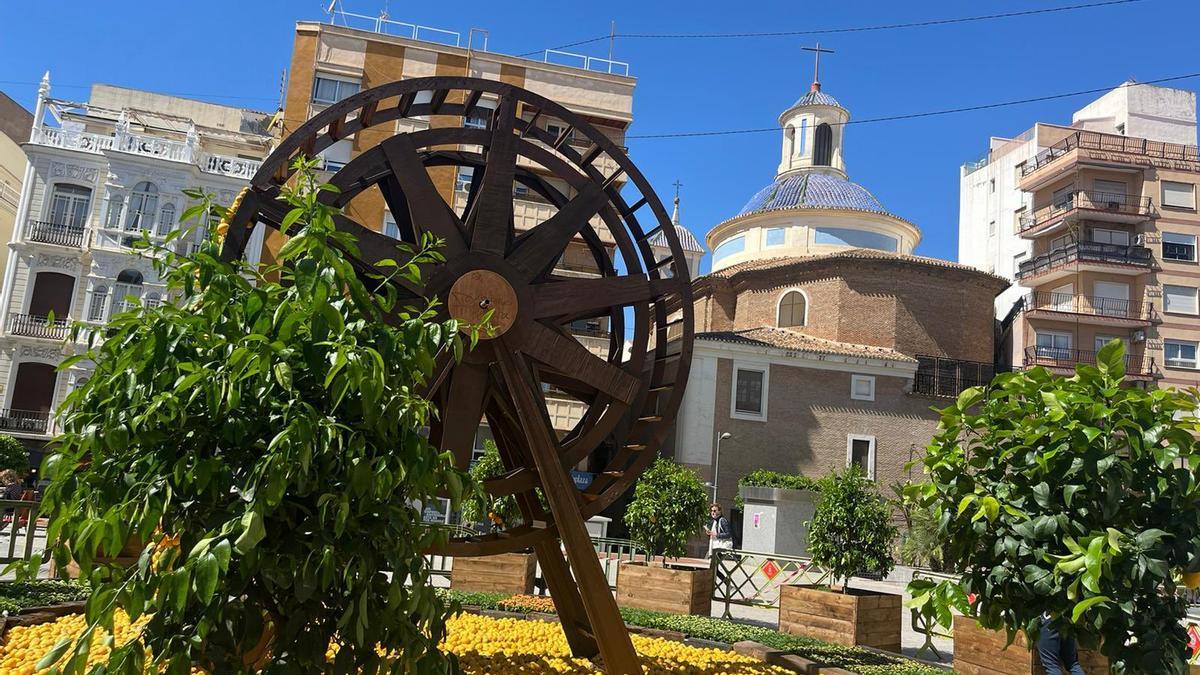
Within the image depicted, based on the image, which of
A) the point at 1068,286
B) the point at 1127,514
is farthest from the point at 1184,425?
the point at 1068,286

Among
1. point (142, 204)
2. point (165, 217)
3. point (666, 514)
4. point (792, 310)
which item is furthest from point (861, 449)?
point (142, 204)

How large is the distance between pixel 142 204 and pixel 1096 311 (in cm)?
4032

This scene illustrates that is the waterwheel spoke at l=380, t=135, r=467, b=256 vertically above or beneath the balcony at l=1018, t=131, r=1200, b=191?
beneath

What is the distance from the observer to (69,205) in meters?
31.3

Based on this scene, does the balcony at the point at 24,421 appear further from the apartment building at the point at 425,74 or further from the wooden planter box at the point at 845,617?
the wooden planter box at the point at 845,617

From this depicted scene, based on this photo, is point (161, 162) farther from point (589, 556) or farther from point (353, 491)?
point (353, 491)

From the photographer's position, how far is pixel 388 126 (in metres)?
30.7

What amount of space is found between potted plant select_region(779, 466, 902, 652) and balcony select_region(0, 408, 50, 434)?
27369 mm

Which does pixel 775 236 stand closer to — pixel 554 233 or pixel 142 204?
pixel 142 204

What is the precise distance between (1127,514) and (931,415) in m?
31.5

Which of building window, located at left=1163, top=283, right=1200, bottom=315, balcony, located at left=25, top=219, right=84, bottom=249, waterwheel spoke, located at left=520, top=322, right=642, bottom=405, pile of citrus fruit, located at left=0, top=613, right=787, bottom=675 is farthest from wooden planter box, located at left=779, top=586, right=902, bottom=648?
building window, located at left=1163, top=283, right=1200, bottom=315

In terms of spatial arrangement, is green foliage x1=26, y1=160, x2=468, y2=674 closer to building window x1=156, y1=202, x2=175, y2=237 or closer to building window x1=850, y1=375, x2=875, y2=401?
building window x1=156, y1=202, x2=175, y2=237

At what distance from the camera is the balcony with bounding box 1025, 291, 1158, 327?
41344mm

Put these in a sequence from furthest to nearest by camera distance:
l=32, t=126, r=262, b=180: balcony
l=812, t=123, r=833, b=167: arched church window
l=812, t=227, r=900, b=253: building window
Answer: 1. l=812, t=123, r=833, b=167: arched church window
2. l=812, t=227, r=900, b=253: building window
3. l=32, t=126, r=262, b=180: balcony
